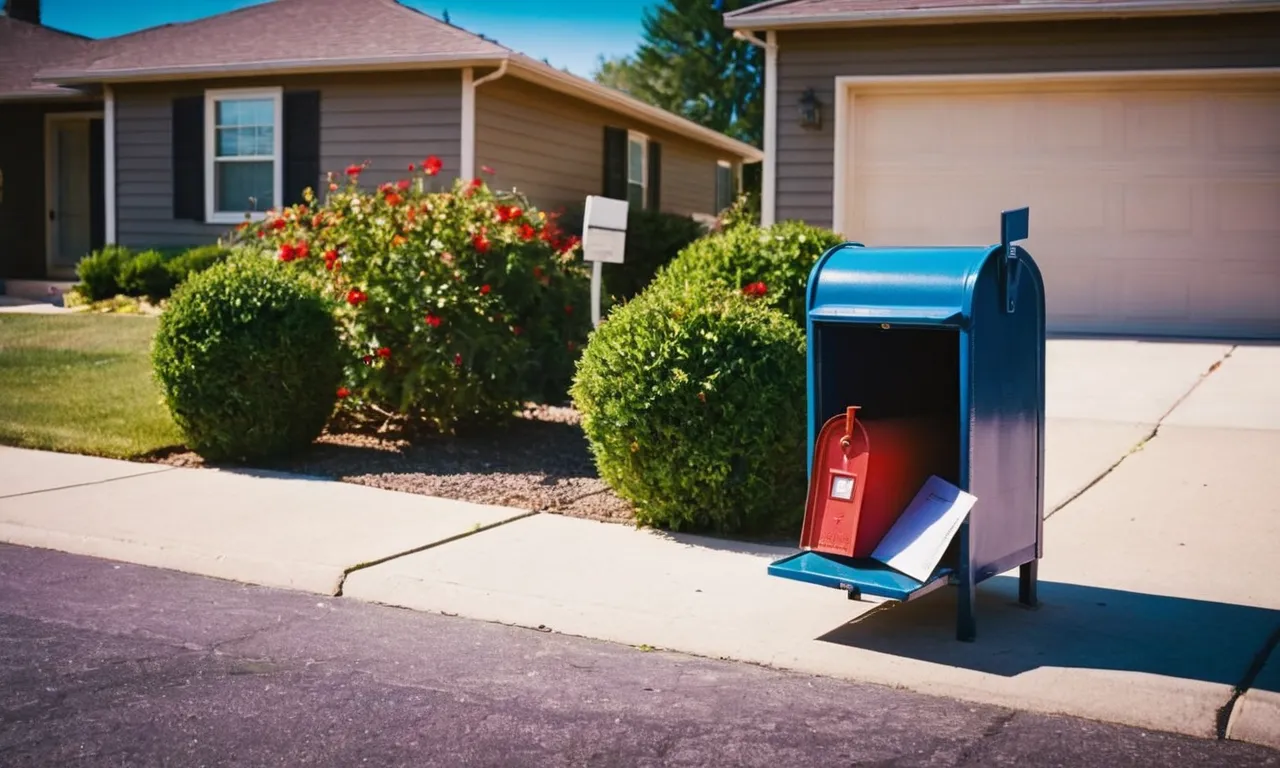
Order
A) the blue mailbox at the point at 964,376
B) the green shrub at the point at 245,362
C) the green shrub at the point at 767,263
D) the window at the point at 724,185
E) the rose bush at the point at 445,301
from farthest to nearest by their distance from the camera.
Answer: the window at the point at 724,185 < the rose bush at the point at 445,301 < the green shrub at the point at 767,263 < the green shrub at the point at 245,362 < the blue mailbox at the point at 964,376

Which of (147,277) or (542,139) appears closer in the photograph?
(147,277)

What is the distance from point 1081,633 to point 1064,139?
1026cm

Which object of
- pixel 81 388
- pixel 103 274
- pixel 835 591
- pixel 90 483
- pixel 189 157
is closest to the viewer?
pixel 835 591

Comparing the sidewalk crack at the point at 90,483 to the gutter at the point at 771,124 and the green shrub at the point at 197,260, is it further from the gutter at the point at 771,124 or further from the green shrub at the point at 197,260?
the green shrub at the point at 197,260

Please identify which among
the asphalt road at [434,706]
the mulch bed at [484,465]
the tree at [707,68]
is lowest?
the asphalt road at [434,706]

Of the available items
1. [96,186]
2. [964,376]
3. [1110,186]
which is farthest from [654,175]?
[964,376]

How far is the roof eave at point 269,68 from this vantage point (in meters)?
16.0

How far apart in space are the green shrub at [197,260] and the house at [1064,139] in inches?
270

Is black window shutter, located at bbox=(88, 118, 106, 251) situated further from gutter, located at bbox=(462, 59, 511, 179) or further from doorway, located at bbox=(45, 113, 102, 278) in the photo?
gutter, located at bbox=(462, 59, 511, 179)

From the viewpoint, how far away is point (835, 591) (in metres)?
5.63

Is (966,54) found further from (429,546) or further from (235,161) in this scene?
(429,546)

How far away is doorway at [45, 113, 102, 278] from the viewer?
21312 millimetres

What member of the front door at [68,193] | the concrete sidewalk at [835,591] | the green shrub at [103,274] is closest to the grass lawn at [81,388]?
the concrete sidewalk at [835,591]

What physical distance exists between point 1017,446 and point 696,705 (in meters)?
1.70
